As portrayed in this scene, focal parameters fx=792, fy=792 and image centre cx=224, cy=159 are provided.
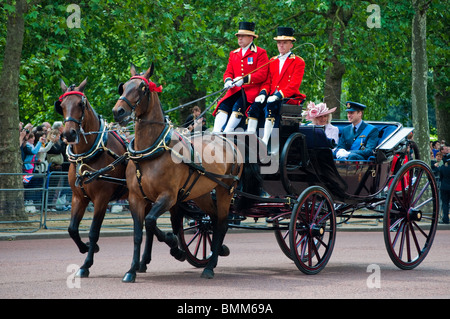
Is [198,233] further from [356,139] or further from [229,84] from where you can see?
[356,139]

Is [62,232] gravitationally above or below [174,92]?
below

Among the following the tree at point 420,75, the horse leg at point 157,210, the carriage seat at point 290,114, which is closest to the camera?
the horse leg at point 157,210

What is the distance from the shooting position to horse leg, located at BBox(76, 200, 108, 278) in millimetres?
9336

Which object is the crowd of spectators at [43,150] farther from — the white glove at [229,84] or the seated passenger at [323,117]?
the white glove at [229,84]

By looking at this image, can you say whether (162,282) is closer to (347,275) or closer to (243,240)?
(347,275)

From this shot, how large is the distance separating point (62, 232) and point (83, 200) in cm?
610

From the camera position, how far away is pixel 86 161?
385 inches

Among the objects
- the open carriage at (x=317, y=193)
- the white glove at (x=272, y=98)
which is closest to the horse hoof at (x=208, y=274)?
the open carriage at (x=317, y=193)

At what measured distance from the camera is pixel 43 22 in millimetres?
17375

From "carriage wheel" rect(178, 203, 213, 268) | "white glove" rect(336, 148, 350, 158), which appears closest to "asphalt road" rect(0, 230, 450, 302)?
"carriage wheel" rect(178, 203, 213, 268)

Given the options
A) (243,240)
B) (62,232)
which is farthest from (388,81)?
(62,232)

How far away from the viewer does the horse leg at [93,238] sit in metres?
9.34

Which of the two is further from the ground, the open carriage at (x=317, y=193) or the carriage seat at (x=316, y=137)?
the carriage seat at (x=316, y=137)

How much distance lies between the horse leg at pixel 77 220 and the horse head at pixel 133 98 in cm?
159
